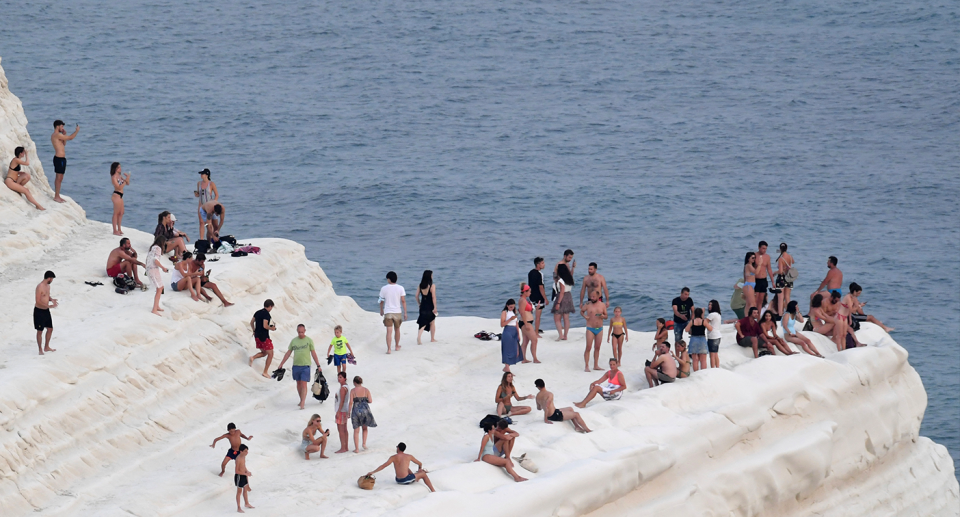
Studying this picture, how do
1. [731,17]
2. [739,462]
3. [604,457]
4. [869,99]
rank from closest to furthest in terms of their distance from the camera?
[604,457] → [739,462] → [869,99] → [731,17]

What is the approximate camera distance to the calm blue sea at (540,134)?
45500mm

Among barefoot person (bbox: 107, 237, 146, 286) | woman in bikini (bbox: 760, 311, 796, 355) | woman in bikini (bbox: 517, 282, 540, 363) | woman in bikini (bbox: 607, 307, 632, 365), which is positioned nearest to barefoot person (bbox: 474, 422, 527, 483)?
woman in bikini (bbox: 517, 282, 540, 363)

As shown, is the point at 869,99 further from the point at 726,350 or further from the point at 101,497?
the point at 101,497

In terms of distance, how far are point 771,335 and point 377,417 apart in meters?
8.72

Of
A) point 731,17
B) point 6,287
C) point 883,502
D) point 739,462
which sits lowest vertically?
point 883,502

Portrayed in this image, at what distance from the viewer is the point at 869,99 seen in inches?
2569

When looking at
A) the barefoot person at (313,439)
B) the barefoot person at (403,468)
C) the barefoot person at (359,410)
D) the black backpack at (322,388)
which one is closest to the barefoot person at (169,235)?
the black backpack at (322,388)

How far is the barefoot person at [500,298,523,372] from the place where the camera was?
25.4m

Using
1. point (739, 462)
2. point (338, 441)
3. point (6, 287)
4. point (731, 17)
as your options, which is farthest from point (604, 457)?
point (731, 17)

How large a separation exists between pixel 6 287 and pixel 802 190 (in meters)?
38.3

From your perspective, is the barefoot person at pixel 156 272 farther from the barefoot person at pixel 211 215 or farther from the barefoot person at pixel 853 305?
the barefoot person at pixel 853 305

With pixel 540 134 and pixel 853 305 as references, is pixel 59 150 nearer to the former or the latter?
pixel 853 305

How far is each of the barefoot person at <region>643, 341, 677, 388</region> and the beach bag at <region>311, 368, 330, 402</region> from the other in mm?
6498

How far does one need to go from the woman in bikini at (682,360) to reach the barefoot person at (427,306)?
561 cm
